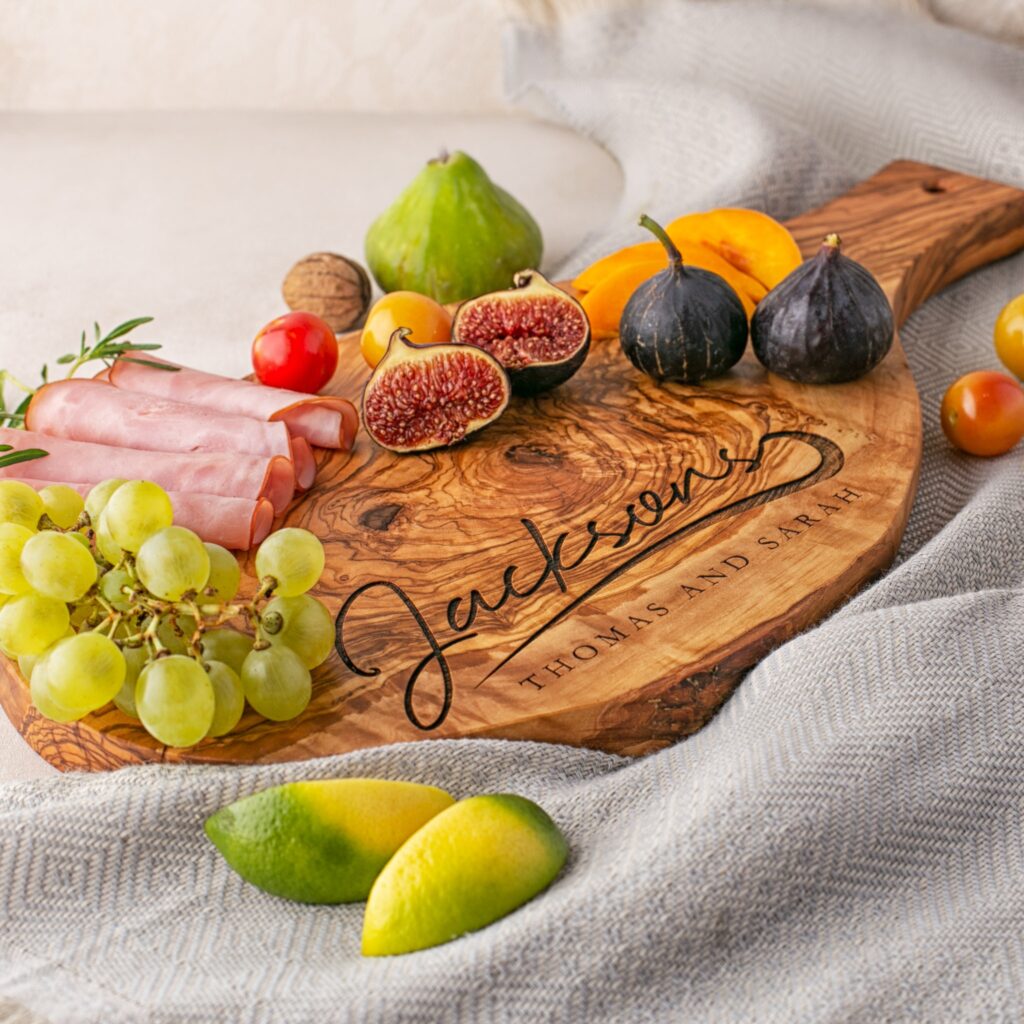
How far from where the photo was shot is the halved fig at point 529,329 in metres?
2.07

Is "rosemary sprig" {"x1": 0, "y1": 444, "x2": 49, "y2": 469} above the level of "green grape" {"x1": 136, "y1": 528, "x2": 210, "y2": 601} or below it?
below

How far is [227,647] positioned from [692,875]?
21.5 inches

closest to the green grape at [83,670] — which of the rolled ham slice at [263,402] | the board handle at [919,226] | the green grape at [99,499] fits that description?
the green grape at [99,499]

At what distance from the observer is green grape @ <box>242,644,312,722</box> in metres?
1.38

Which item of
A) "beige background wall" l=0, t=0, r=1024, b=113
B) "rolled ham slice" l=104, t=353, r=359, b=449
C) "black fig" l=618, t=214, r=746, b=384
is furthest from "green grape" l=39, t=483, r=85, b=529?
"beige background wall" l=0, t=0, r=1024, b=113

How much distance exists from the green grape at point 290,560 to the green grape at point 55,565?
0.19 m

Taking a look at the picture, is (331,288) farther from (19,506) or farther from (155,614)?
(155,614)

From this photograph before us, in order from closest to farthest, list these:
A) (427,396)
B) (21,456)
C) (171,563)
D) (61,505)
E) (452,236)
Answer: (171,563), (61,505), (21,456), (427,396), (452,236)

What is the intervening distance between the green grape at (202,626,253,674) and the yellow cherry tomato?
1.50 metres

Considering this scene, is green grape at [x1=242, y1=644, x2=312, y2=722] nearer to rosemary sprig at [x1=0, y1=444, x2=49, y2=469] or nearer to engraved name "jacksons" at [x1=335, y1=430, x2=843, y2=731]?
engraved name "jacksons" at [x1=335, y1=430, x2=843, y2=731]

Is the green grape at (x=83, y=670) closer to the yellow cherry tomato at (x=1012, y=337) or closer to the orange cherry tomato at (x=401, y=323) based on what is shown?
the orange cherry tomato at (x=401, y=323)

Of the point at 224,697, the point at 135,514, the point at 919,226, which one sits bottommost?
the point at 224,697

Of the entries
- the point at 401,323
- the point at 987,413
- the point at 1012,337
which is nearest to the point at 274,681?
the point at 401,323

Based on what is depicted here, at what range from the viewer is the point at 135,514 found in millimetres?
1401
